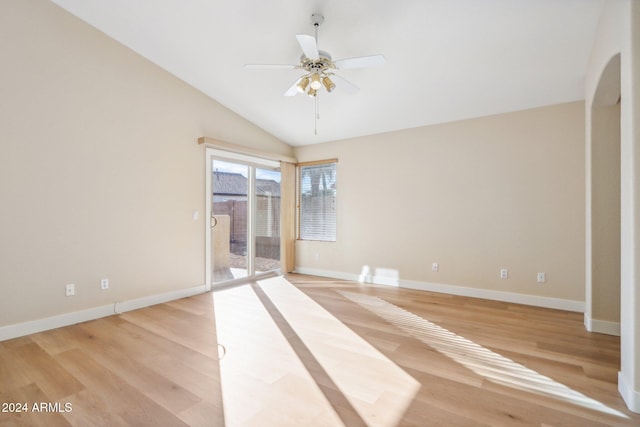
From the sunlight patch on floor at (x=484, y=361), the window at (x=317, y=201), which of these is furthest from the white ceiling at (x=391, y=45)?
the sunlight patch on floor at (x=484, y=361)

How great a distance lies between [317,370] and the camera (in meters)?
2.16

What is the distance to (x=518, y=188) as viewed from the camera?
12.5ft

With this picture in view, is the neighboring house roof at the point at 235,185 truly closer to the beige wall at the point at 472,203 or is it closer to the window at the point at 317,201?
the window at the point at 317,201

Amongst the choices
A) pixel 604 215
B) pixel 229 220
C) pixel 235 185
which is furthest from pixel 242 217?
pixel 604 215

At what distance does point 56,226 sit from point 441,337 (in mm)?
3943

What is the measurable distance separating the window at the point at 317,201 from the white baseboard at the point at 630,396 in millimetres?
3959

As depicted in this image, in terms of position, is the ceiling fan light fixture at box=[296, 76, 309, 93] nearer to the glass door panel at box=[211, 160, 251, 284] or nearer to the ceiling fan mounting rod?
the ceiling fan mounting rod

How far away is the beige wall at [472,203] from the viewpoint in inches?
140

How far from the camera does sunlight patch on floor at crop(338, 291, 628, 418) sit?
1.87 m

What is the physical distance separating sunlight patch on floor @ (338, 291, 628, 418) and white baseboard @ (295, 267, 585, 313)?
45.2 inches

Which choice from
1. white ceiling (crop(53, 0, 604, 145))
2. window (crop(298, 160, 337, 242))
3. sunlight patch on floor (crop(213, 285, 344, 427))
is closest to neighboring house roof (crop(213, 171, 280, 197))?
window (crop(298, 160, 337, 242))

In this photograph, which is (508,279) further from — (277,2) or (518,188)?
(277,2)

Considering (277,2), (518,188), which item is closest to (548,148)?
(518,188)

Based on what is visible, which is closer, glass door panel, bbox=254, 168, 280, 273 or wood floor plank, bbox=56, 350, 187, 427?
wood floor plank, bbox=56, 350, 187, 427
